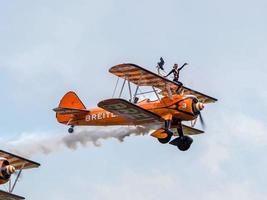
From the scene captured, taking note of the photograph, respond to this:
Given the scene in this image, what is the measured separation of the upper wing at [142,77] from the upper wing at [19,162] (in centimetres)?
492

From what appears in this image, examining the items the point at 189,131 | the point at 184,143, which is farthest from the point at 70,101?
the point at 184,143

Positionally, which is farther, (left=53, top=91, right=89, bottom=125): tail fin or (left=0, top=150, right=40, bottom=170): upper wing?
(left=53, top=91, right=89, bottom=125): tail fin

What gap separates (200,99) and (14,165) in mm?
7847

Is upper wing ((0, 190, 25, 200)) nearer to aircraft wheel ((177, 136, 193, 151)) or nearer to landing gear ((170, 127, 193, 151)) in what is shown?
landing gear ((170, 127, 193, 151))

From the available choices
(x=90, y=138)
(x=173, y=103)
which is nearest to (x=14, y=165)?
(x=90, y=138)

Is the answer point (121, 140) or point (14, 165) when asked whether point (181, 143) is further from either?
point (14, 165)

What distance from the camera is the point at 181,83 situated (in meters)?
56.8

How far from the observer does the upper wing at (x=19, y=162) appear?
189 ft

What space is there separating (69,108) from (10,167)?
234 inches

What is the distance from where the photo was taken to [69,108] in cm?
6038

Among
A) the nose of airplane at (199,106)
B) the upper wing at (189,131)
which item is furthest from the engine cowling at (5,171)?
the upper wing at (189,131)

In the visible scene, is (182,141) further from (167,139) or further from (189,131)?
(189,131)

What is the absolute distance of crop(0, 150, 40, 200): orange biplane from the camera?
5506cm

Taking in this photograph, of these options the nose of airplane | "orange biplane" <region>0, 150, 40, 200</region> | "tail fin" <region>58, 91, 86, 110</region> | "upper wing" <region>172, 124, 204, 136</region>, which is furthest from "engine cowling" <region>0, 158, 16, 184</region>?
"upper wing" <region>172, 124, 204, 136</region>
